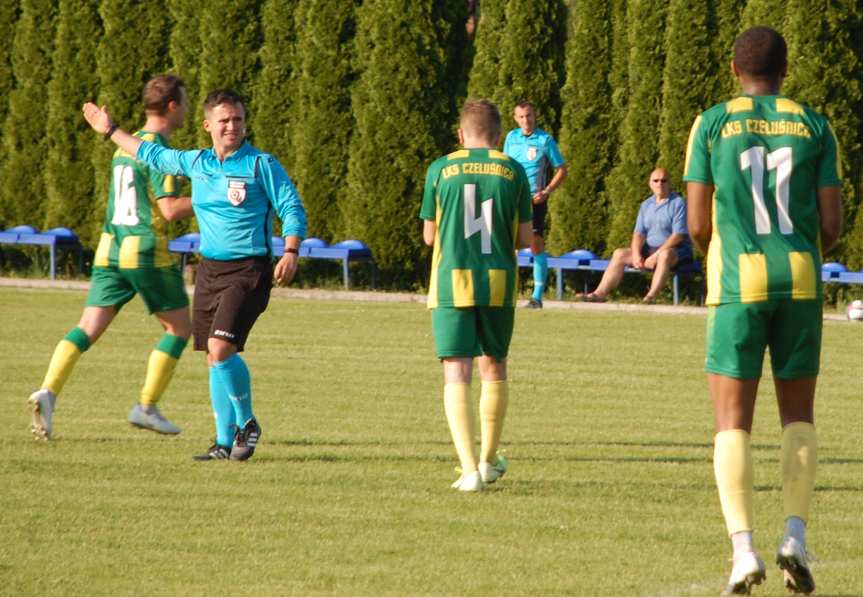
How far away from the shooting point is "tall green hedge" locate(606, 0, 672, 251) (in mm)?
21766

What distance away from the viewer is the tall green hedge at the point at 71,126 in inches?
1008

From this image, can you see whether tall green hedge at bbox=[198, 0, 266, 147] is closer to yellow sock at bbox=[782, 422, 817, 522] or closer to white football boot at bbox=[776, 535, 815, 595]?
yellow sock at bbox=[782, 422, 817, 522]

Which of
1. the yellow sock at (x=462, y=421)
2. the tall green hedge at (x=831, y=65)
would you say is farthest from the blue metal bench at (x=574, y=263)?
the yellow sock at (x=462, y=421)

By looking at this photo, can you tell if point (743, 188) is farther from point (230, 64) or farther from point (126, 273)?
point (230, 64)

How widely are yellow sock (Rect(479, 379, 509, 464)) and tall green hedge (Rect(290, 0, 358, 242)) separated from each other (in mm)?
14943

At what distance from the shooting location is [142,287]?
1077cm

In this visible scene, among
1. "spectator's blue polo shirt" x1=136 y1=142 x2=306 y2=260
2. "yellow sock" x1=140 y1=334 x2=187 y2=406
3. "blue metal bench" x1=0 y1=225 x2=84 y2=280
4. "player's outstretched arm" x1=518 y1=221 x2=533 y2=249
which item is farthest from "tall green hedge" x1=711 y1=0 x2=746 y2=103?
"player's outstretched arm" x1=518 y1=221 x2=533 y2=249

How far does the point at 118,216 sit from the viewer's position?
10812 mm

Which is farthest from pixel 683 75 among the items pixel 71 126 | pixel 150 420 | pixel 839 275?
pixel 150 420

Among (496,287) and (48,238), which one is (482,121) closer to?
(496,287)

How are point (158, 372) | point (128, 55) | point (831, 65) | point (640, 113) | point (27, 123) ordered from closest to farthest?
point (158, 372) → point (831, 65) → point (640, 113) → point (128, 55) → point (27, 123)

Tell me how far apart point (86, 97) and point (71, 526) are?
18716 mm

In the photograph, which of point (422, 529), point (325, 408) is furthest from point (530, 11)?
point (422, 529)

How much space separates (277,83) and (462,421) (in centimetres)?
1589
